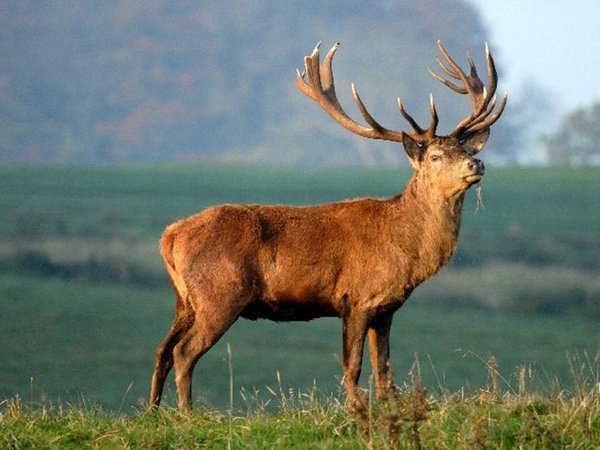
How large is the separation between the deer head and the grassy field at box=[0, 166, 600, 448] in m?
10.0

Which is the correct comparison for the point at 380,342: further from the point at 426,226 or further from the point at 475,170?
the point at 475,170

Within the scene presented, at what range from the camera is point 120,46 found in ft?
347

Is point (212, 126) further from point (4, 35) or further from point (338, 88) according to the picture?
point (4, 35)

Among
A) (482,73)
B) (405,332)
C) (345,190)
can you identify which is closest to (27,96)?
(482,73)

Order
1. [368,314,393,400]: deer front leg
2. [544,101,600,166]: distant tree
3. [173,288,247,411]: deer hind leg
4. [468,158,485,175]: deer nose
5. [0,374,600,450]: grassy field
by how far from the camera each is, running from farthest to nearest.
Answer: [544,101,600,166]: distant tree → [368,314,393,400]: deer front leg → [468,158,485,175]: deer nose → [173,288,247,411]: deer hind leg → [0,374,600,450]: grassy field

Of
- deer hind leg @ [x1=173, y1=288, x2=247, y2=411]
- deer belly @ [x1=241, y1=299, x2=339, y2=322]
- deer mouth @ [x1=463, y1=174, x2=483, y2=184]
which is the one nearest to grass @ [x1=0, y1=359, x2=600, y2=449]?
deer hind leg @ [x1=173, y1=288, x2=247, y2=411]

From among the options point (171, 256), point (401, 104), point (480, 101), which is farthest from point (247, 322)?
point (171, 256)

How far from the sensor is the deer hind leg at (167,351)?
9133 mm

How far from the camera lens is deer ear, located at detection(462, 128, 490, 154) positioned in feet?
32.8

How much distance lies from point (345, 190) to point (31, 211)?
1270 cm

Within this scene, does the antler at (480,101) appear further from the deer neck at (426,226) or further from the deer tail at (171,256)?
the deer tail at (171,256)

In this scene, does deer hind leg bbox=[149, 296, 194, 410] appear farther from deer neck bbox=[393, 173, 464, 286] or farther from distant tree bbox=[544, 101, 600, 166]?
distant tree bbox=[544, 101, 600, 166]

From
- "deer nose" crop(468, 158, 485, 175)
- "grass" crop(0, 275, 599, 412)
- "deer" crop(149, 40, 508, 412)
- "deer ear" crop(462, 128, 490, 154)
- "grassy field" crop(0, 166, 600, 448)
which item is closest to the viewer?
"deer" crop(149, 40, 508, 412)

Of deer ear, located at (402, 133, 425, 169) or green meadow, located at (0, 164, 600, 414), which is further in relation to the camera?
green meadow, located at (0, 164, 600, 414)
